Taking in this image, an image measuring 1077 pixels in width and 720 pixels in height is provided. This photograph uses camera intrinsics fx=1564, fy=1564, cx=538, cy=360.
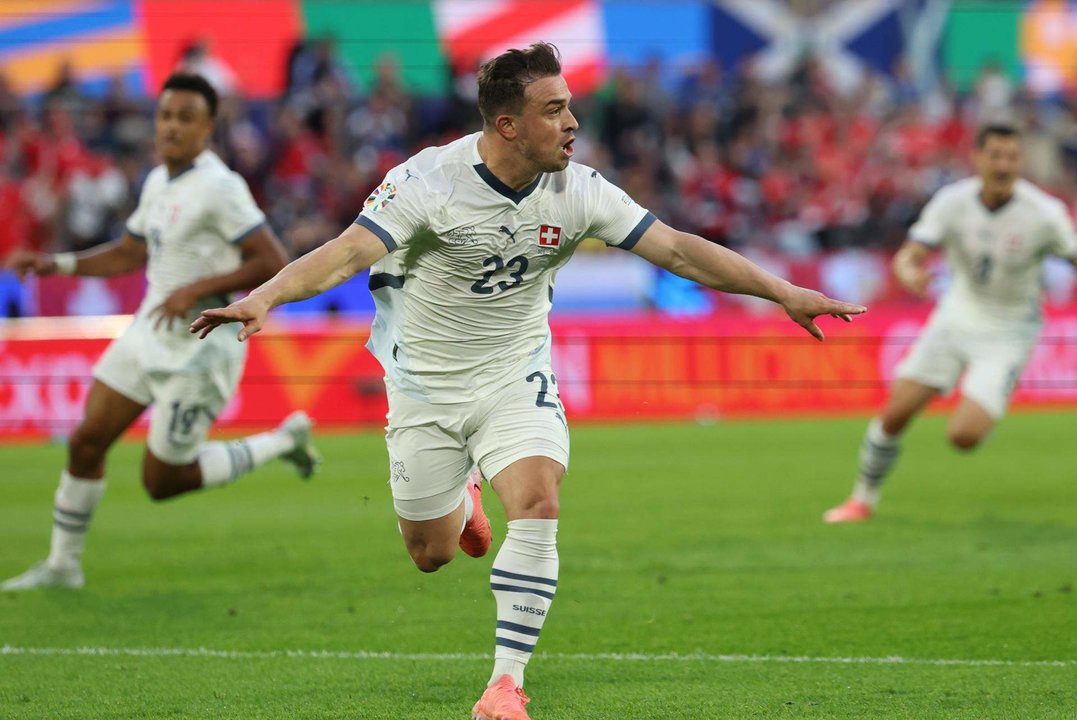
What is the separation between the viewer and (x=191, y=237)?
362 inches

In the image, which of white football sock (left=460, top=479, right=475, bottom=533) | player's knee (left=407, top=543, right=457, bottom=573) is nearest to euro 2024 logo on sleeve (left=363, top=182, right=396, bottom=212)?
white football sock (left=460, top=479, right=475, bottom=533)

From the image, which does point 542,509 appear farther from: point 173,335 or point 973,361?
point 973,361

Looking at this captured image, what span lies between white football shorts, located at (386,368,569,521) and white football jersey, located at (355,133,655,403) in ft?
0.22

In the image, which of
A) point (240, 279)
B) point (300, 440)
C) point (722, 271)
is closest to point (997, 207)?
point (300, 440)

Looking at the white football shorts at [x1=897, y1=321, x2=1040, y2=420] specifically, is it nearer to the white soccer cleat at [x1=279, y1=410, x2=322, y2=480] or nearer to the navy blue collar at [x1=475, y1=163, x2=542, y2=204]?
the white soccer cleat at [x1=279, y1=410, x2=322, y2=480]

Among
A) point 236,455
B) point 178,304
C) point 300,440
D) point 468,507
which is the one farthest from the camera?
point 300,440

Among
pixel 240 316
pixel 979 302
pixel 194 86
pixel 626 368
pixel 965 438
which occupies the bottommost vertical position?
pixel 626 368

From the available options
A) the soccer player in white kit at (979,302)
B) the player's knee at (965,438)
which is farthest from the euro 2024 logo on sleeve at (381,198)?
the player's knee at (965,438)

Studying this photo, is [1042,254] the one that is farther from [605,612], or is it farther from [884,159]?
[884,159]

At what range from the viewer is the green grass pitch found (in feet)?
20.9

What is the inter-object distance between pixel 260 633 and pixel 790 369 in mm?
13313

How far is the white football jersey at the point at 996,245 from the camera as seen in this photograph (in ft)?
38.1

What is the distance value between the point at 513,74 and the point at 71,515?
4380mm

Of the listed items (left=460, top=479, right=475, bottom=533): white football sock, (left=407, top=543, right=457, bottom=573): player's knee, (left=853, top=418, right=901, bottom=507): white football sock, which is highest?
(left=460, top=479, right=475, bottom=533): white football sock
